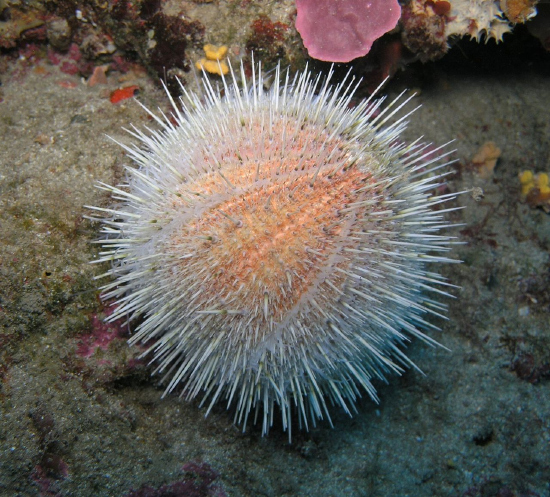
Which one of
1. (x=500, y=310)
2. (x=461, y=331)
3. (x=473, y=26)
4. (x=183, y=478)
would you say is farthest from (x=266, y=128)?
(x=500, y=310)

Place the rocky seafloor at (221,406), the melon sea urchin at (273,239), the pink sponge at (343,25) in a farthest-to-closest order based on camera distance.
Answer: the pink sponge at (343,25), the rocky seafloor at (221,406), the melon sea urchin at (273,239)

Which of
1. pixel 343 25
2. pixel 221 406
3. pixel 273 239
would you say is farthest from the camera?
pixel 221 406

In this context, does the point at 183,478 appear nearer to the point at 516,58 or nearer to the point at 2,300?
the point at 2,300

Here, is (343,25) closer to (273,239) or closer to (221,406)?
(273,239)

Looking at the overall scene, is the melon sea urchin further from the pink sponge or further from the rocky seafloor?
the pink sponge

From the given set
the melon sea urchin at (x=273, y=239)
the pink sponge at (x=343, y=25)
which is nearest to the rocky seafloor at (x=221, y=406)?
the melon sea urchin at (x=273, y=239)

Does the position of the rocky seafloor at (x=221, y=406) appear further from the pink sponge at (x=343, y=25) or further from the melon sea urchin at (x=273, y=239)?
the pink sponge at (x=343, y=25)

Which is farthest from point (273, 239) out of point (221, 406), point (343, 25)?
point (343, 25)

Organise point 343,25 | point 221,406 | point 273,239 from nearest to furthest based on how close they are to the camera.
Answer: point 273,239
point 343,25
point 221,406
